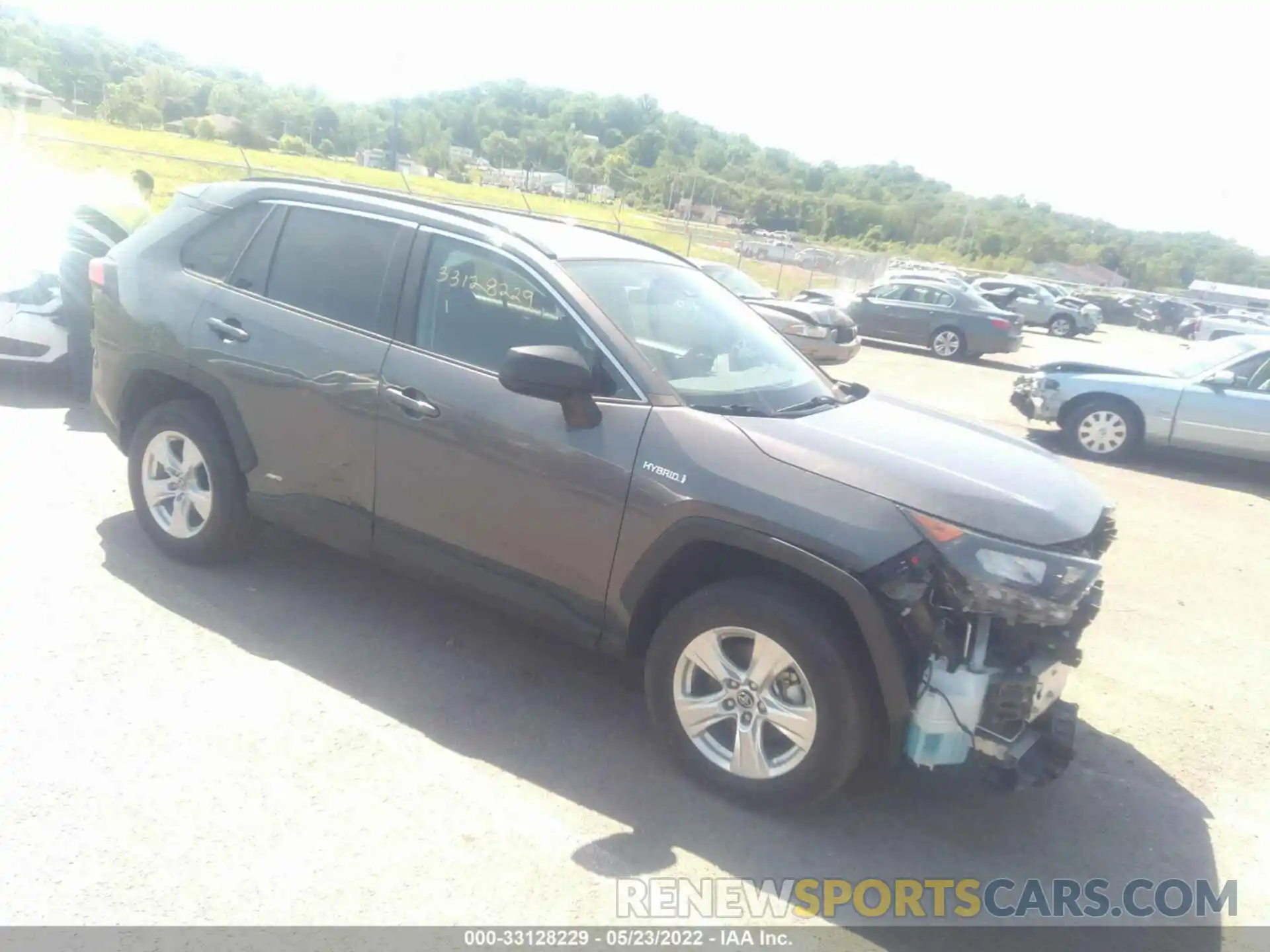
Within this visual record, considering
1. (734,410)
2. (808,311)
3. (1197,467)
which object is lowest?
(1197,467)

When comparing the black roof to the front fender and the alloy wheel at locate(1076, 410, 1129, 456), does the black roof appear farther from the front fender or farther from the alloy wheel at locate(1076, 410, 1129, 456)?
the alloy wheel at locate(1076, 410, 1129, 456)

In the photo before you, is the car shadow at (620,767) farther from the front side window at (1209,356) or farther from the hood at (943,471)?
the front side window at (1209,356)

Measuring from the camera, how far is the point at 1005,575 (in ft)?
10.4

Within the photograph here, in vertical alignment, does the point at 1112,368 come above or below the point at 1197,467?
above

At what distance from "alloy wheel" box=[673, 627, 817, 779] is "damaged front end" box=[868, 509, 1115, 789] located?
0.38m

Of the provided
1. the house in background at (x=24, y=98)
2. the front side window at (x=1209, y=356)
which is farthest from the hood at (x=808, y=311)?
the house in background at (x=24, y=98)

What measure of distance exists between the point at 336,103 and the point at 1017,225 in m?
83.7

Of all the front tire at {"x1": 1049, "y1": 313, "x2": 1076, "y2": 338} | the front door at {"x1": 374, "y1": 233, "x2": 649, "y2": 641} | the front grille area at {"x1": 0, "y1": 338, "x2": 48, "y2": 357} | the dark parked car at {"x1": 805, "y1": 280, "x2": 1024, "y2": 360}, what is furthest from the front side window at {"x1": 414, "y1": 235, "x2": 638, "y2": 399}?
the front tire at {"x1": 1049, "y1": 313, "x2": 1076, "y2": 338}

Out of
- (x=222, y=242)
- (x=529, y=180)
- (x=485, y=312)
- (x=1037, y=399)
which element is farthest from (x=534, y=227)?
(x=529, y=180)

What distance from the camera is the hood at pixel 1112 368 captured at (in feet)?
35.3

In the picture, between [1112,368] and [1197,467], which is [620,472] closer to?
[1112,368]

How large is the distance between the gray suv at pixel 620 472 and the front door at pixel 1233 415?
7142 millimetres

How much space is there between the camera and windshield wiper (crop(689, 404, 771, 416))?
3.70 meters

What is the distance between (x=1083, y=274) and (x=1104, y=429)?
85838 mm
